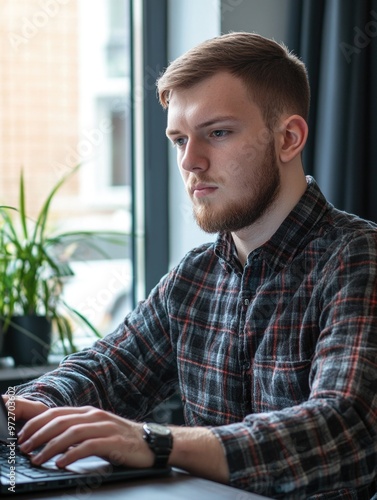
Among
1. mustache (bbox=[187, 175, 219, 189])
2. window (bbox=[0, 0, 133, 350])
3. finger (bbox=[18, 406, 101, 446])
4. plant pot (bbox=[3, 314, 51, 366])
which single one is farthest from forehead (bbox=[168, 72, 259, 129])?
window (bbox=[0, 0, 133, 350])

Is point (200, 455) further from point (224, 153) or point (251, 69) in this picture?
point (251, 69)

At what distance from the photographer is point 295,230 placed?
160 centimetres

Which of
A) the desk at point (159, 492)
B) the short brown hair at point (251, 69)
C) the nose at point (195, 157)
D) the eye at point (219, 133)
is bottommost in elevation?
the desk at point (159, 492)

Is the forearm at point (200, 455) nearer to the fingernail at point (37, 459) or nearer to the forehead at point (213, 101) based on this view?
the fingernail at point (37, 459)

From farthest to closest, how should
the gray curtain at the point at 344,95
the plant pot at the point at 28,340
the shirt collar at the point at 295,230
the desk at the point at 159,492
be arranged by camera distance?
the plant pot at the point at 28,340 < the gray curtain at the point at 344,95 < the shirt collar at the point at 295,230 < the desk at the point at 159,492

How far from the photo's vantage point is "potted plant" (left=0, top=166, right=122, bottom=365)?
8.26 ft

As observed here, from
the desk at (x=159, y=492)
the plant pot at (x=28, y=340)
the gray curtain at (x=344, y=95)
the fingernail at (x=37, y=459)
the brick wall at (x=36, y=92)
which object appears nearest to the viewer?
the desk at (x=159, y=492)

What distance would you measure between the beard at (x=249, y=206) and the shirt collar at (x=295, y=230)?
54 mm

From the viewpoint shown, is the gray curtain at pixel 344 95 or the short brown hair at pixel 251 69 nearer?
the short brown hair at pixel 251 69

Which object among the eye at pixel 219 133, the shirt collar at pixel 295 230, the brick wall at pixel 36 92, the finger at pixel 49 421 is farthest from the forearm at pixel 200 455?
the brick wall at pixel 36 92

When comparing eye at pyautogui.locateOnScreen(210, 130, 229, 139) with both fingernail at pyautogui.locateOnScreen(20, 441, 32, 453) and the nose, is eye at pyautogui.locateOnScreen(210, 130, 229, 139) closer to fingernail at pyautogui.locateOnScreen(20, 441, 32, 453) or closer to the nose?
the nose

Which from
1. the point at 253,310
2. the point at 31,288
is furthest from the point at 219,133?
the point at 31,288

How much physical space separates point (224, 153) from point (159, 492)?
71 cm

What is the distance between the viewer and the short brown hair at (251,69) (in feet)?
5.34
